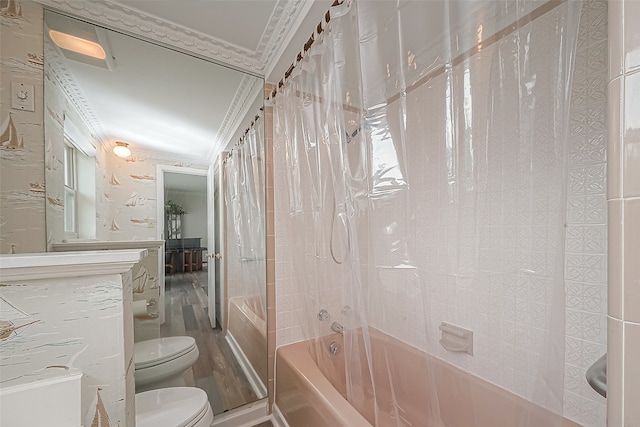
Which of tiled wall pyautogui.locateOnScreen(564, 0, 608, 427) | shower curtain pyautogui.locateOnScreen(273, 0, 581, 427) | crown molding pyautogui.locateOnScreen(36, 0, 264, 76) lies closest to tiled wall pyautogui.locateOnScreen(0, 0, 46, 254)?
crown molding pyautogui.locateOnScreen(36, 0, 264, 76)

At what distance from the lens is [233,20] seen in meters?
1.42

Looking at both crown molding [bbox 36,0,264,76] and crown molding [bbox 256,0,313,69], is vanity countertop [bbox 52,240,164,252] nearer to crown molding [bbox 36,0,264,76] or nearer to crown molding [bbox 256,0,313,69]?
crown molding [bbox 36,0,264,76]

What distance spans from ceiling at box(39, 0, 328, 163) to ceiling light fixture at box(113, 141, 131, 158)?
3cm

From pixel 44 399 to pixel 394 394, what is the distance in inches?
49.2

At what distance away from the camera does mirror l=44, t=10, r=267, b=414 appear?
1.28 metres

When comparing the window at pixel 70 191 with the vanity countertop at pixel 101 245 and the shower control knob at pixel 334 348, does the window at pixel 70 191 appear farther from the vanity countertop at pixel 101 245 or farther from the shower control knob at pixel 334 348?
the shower control knob at pixel 334 348

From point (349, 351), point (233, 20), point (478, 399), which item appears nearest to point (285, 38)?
point (233, 20)

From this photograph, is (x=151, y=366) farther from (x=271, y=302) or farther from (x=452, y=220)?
(x=452, y=220)

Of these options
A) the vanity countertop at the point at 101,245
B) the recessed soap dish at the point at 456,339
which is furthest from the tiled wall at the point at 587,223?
the vanity countertop at the point at 101,245

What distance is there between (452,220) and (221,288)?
157 centimetres

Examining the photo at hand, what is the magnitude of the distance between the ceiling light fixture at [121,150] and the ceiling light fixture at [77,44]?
18.4 inches

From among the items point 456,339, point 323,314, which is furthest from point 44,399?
point 456,339

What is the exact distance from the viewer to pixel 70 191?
1262 mm

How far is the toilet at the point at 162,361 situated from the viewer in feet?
4.56
